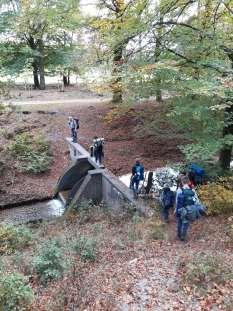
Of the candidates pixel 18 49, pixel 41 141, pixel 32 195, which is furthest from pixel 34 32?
pixel 32 195

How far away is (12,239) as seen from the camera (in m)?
12.4

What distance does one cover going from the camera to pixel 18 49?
25031mm

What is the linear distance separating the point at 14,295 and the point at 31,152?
16194 mm

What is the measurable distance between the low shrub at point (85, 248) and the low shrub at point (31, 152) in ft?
38.8

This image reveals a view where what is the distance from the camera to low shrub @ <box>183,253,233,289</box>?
753 cm

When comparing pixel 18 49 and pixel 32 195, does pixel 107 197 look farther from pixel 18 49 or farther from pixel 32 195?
pixel 18 49

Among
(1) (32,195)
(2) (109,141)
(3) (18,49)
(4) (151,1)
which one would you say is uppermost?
(4) (151,1)

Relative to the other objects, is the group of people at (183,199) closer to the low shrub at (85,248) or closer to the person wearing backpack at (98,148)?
the low shrub at (85,248)

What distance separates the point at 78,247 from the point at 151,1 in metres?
8.98

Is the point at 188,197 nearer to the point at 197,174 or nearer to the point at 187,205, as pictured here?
the point at 187,205

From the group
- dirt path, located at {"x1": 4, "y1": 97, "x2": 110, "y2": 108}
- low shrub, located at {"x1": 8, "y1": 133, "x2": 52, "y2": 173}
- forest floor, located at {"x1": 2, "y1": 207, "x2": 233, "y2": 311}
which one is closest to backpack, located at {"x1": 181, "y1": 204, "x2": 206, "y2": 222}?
forest floor, located at {"x1": 2, "y1": 207, "x2": 233, "y2": 311}

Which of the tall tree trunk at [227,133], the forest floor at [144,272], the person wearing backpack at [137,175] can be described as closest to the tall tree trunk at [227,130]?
the tall tree trunk at [227,133]

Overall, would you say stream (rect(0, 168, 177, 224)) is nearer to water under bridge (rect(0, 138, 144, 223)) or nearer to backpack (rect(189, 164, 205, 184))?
water under bridge (rect(0, 138, 144, 223))

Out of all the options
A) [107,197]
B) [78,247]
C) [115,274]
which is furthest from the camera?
[107,197]
